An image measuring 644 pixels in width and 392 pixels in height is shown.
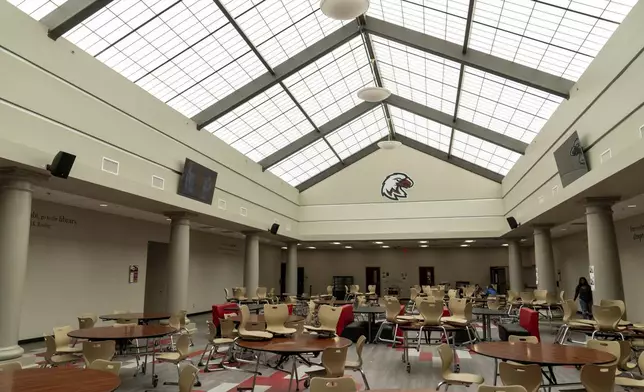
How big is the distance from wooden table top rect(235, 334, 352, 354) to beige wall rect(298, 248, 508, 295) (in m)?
23.5

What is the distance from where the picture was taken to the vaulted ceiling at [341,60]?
10.1m

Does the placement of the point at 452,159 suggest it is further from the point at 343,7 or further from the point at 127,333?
the point at 127,333

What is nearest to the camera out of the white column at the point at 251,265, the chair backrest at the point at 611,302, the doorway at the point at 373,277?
the chair backrest at the point at 611,302

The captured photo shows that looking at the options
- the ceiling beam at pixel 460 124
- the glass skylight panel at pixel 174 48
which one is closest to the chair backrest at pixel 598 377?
the glass skylight panel at pixel 174 48

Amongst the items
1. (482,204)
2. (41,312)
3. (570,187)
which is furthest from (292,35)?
(482,204)

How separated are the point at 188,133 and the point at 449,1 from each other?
852cm

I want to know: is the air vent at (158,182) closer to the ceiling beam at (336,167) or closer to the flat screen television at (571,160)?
the flat screen television at (571,160)

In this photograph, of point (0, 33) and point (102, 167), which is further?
point (102, 167)

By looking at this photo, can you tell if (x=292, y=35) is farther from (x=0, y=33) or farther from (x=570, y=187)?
(x=570, y=187)

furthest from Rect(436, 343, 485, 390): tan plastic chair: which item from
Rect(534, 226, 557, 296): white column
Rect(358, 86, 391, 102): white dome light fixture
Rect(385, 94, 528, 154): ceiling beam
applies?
Rect(385, 94, 528, 154): ceiling beam

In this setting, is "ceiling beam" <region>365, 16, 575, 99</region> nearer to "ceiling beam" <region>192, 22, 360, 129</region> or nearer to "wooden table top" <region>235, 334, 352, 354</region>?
"ceiling beam" <region>192, 22, 360, 129</region>

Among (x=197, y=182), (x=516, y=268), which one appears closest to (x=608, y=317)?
(x=197, y=182)

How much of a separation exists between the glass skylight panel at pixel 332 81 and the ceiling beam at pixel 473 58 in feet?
5.29

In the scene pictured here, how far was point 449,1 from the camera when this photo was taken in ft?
37.4
